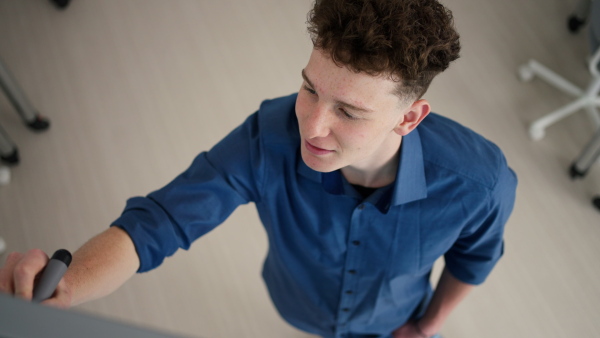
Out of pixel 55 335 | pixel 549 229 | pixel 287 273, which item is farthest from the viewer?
pixel 549 229

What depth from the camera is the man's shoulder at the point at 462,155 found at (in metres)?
1.11

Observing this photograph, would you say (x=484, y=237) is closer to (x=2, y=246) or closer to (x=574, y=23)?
(x=2, y=246)

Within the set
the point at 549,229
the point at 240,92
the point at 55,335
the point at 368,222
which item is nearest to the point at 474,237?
the point at 368,222

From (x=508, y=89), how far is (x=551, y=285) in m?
0.95

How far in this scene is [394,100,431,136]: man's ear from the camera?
0.99m

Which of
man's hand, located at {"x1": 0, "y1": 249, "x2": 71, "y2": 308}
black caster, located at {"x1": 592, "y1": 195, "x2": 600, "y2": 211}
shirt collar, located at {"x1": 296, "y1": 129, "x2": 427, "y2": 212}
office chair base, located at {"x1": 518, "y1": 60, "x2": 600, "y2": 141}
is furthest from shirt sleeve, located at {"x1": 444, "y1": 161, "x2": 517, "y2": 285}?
office chair base, located at {"x1": 518, "y1": 60, "x2": 600, "y2": 141}

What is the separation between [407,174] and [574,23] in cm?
221

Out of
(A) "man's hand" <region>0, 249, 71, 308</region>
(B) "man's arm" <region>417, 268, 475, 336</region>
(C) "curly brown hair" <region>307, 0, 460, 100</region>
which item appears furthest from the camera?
(B) "man's arm" <region>417, 268, 475, 336</region>

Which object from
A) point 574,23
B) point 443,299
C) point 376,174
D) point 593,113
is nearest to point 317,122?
point 376,174

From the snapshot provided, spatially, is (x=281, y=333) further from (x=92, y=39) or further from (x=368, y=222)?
(x=92, y=39)

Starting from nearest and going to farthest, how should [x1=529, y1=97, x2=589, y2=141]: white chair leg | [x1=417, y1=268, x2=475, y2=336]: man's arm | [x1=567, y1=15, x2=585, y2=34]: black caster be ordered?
[x1=417, y1=268, x2=475, y2=336]: man's arm → [x1=529, y1=97, x2=589, y2=141]: white chair leg → [x1=567, y1=15, x2=585, y2=34]: black caster

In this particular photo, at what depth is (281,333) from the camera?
2.07 metres

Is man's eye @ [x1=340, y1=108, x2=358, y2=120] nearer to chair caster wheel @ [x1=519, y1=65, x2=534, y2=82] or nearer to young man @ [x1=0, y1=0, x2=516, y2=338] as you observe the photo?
young man @ [x1=0, y1=0, x2=516, y2=338]

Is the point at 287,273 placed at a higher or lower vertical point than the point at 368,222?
lower
